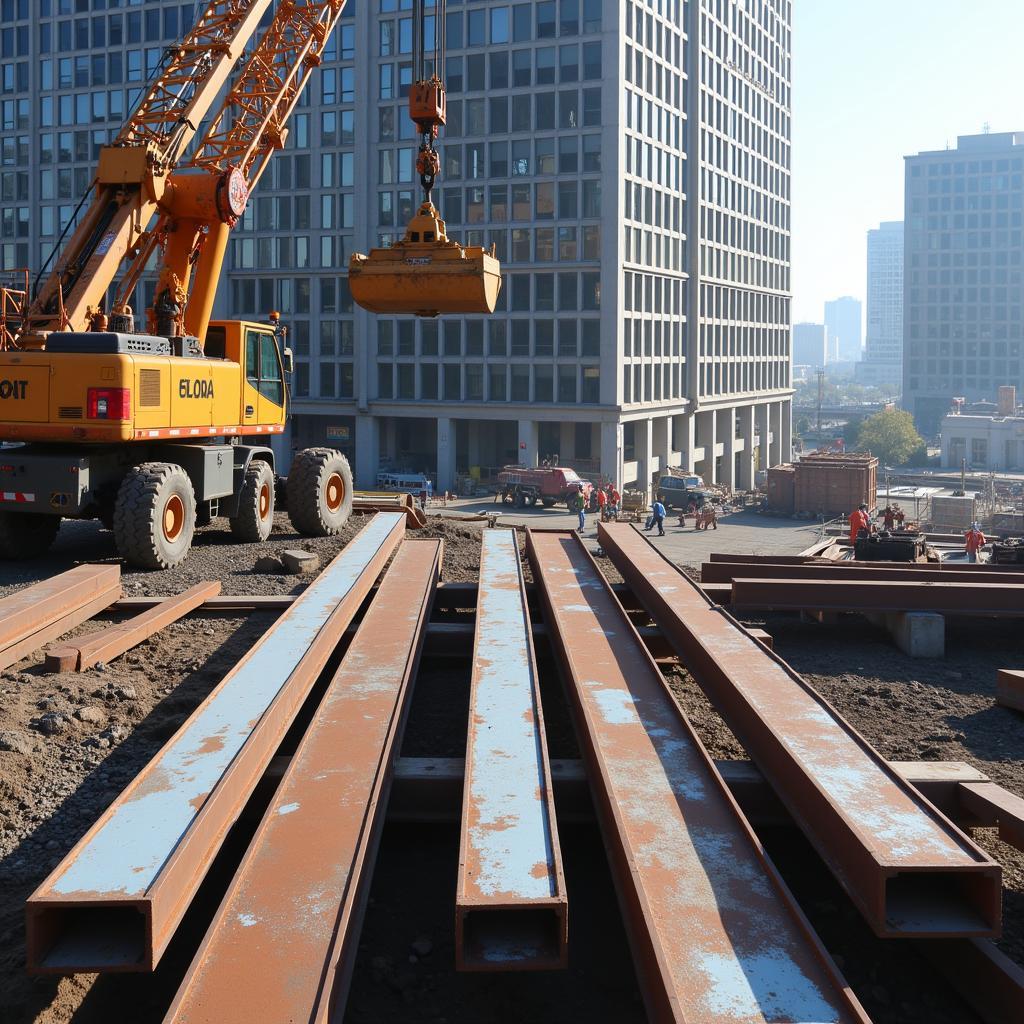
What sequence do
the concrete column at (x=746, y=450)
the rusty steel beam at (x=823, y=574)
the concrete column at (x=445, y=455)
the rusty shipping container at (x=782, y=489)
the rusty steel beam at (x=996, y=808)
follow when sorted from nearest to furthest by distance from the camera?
the rusty steel beam at (x=996, y=808) < the rusty steel beam at (x=823, y=574) < the rusty shipping container at (x=782, y=489) < the concrete column at (x=445, y=455) < the concrete column at (x=746, y=450)

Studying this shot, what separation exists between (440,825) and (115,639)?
4230 mm

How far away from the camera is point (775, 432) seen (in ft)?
320

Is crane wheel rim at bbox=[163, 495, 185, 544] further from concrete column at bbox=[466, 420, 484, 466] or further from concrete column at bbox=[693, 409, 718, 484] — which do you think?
concrete column at bbox=[693, 409, 718, 484]

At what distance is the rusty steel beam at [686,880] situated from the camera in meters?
4.29

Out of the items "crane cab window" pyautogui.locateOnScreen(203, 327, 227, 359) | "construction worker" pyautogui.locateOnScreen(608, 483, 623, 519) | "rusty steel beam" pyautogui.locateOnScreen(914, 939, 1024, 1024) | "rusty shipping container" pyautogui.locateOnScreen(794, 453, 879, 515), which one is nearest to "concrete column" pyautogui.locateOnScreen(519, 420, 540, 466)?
"construction worker" pyautogui.locateOnScreen(608, 483, 623, 519)

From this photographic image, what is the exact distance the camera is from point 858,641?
11586mm

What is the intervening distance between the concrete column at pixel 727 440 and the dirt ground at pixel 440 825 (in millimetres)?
70930

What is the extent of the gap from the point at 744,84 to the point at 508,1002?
85.7m

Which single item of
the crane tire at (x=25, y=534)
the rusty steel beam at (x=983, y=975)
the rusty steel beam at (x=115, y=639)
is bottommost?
the rusty steel beam at (x=983, y=975)

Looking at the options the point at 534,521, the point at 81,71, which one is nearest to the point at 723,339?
the point at 534,521

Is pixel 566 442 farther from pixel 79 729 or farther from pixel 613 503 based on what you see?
pixel 79 729

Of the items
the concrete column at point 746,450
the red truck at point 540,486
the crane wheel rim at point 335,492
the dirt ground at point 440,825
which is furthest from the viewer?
the concrete column at point 746,450

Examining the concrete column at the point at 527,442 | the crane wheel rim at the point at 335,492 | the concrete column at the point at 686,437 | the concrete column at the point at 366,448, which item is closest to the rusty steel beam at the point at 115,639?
the crane wheel rim at the point at 335,492

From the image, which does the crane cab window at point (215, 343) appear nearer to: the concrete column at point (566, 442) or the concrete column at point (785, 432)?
the concrete column at point (566, 442)
